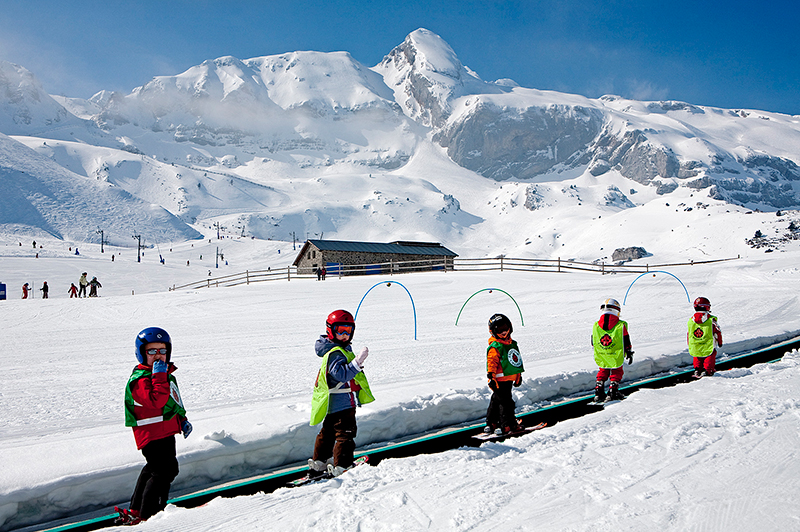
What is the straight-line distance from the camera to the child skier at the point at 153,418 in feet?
11.3

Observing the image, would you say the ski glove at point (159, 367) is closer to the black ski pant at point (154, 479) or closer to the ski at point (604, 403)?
the black ski pant at point (154, 479)

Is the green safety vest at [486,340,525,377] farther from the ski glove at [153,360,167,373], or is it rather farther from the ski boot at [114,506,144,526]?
the ski boot at [114,506,144,526]

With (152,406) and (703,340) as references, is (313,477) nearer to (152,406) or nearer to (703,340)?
(152,406)

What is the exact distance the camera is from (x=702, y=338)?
8.07 metres

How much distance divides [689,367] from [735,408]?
3769 millimetres

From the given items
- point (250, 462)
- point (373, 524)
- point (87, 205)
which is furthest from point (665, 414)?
point (87, 205)

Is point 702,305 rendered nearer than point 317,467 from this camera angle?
No

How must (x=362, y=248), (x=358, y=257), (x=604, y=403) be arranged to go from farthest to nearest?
(x=362, y=248) → (x=358, y=257) → (x=604, y=403)

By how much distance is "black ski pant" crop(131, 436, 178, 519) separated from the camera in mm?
3531

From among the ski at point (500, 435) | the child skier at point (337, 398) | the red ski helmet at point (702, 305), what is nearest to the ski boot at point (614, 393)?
the ski at point (500, 435)

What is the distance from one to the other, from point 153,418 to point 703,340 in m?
8.14

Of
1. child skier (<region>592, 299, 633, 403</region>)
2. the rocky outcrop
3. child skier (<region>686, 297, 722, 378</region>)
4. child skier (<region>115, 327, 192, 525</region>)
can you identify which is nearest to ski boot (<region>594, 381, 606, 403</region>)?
child skier (<region>592, 299, 633, 403</region>)

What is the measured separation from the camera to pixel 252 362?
10164 mm

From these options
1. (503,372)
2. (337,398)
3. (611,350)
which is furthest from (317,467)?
(611,350)
